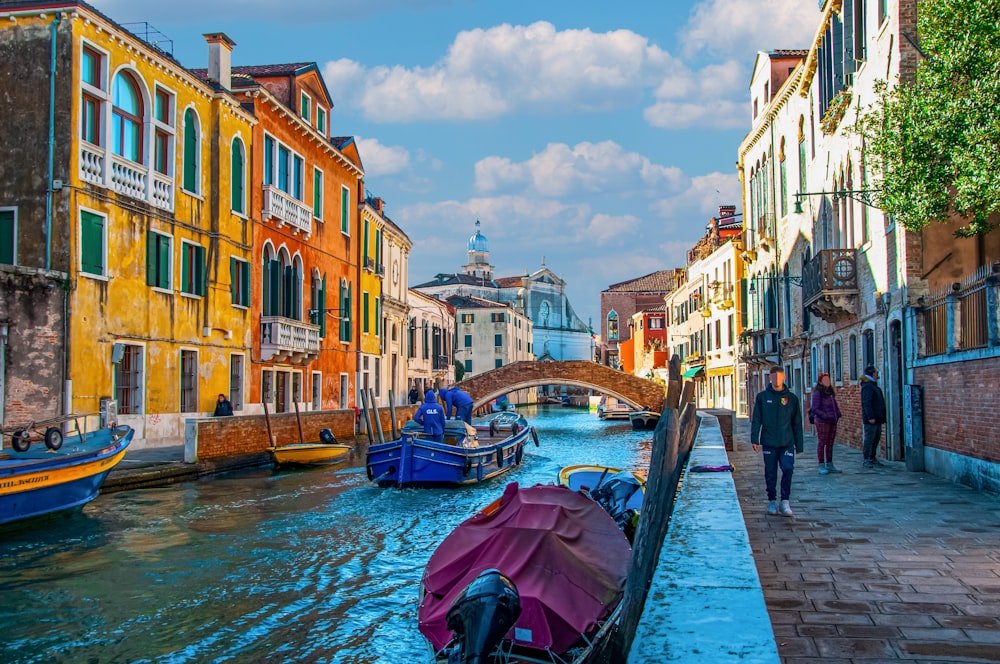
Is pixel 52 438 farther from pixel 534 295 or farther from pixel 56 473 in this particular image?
pixel 534 295

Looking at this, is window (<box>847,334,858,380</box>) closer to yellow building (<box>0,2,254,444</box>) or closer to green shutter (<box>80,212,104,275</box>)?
yellow building (<box>0,2,254,444</box>)

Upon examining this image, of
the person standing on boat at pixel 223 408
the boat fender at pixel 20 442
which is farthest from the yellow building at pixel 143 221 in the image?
the boat fender at pixel 20 442

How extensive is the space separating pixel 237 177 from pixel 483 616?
58.9 feet

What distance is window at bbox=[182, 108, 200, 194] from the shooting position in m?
18.1

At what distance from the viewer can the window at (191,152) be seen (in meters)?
18.1

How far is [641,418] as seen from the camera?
1371 inches

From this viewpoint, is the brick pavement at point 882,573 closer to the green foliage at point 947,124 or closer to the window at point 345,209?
the green foliage at point 947,124

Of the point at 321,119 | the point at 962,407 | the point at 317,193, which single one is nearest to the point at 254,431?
the point at 317,193

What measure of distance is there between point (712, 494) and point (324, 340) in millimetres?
19566

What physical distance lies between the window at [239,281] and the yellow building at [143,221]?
0.04 meters

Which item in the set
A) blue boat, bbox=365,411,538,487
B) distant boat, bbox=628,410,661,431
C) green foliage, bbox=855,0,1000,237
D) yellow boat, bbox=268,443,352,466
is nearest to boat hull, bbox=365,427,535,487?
blue boat, bbox=365,411,538,487

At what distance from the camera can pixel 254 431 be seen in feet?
59.6

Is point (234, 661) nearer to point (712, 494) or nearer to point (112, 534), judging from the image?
point (712, 494)

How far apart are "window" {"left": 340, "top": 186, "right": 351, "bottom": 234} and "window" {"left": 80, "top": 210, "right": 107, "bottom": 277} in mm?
12119
